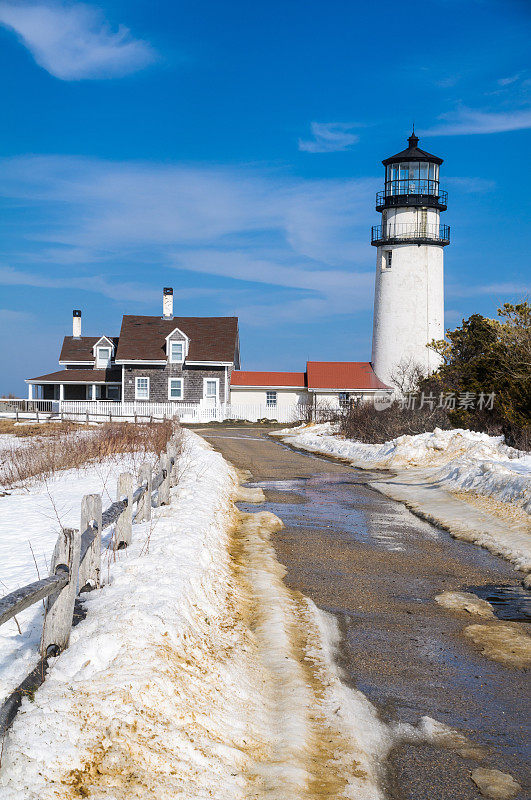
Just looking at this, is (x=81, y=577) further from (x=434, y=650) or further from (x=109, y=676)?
(x=434, y=650)

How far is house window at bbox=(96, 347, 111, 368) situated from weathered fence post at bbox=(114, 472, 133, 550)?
43870 mm

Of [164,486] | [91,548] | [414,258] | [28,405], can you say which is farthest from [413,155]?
[91,548]

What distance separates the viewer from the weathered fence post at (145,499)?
937 centimetres

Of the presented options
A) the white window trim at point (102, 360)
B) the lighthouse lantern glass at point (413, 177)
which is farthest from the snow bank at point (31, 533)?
the white window trim at point (102, 360)

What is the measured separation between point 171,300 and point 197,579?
4648cm

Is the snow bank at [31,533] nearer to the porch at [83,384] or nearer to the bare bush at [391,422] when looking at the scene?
the bare bush at [391,422]

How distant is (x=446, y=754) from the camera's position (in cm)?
443

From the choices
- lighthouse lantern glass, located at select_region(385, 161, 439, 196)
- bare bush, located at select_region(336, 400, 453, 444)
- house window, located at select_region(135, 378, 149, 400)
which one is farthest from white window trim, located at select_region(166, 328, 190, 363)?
bare bush, located at select_region(336, 400, 453, 444)

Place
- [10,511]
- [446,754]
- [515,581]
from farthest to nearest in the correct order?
[10,511]
[515,581]
[446,754]

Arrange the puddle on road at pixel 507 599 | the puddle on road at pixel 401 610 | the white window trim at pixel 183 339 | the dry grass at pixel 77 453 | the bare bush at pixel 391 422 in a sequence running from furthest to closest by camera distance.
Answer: the white window trim at pixel 183 339 < the bare bush at pixel 391 422 < the dry grass at pixel 77 453 < the puddle on road at pixel 507 599 < the puddle on road at pixel 401 610

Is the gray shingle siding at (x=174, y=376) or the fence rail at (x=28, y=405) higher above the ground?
the gray shingle siding at (x=174, y=376)

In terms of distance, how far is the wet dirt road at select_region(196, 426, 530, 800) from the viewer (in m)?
4.40

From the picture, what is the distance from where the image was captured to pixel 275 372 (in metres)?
51.0

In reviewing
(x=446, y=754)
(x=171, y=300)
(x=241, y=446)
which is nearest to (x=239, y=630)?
(x=446, y=754)
